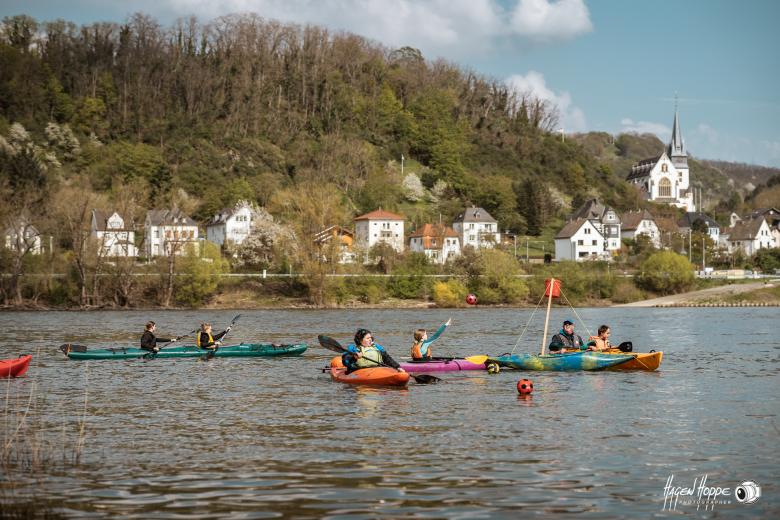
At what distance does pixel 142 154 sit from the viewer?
136 meters

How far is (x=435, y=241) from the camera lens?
412 feet

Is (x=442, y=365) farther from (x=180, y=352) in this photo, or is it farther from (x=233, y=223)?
(x=233, y=223)

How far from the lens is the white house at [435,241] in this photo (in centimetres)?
12375

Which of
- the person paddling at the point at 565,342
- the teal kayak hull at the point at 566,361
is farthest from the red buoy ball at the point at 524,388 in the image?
the person paddling at the point at 565,342

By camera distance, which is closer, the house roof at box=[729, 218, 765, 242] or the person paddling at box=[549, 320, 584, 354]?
the person paddling at box=[549, 320, 584, 354]

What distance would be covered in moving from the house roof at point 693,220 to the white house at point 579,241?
115ft

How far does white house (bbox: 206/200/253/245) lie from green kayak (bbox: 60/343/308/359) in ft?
276

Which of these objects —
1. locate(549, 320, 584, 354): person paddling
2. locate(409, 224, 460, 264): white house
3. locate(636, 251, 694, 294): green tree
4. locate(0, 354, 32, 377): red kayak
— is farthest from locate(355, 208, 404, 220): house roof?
locate(0, 354, 32, 377): red kayak

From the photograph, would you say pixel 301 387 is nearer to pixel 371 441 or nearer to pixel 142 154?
pixel 371 441

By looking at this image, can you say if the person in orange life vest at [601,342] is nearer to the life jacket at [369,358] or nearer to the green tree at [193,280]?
the life jacket at [369,358]

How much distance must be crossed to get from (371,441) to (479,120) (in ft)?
578

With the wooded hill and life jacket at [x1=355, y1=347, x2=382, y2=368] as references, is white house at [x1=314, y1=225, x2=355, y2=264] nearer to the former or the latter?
the wooded hill

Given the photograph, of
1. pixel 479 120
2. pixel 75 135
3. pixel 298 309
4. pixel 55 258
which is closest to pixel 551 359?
pixel 298 309

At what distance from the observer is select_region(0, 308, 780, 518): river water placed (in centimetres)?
1462
